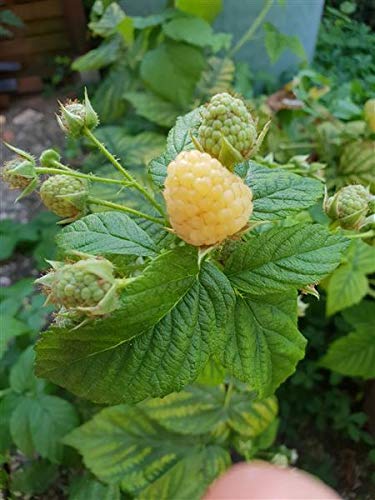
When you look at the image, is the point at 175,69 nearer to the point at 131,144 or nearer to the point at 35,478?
the point at 131,144

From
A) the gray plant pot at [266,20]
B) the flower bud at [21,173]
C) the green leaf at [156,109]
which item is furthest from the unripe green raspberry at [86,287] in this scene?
the gray plant pot at [266,20]

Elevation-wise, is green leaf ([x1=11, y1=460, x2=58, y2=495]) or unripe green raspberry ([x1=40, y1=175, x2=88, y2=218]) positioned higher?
unripe green raspberry ([x1=40, y1=175, x2=88, y2=218])

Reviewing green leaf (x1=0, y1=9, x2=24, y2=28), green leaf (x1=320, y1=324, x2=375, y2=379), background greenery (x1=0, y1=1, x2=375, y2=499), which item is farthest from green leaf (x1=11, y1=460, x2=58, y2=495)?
green leaf (x1=0, y1=9, x2=24, y2=28)

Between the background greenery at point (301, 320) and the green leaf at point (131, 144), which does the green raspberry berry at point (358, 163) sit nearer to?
the background greenery at point (301, 320)

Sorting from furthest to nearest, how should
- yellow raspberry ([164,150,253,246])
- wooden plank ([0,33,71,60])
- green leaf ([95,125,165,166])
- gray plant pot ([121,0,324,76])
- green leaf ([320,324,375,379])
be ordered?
wooden plank ([0,33,71,60])
gray plant pot ([121,0,324,76])
green leaf ([95,125,165,166])
green leaf ([320,324,375,379])
yellow raspberry ([164,150,253,246])

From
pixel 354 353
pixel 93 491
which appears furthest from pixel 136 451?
pixel 354 353

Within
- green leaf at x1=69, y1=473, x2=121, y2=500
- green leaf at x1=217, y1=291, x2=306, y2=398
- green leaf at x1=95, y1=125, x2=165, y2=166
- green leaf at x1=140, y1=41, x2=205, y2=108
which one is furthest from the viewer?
Result: green leaf at x1=140, y1=41, x2=205, y2=108

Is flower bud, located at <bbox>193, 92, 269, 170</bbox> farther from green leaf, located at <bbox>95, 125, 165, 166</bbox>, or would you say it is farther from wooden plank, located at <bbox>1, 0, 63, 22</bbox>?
wooden plank, located at <bbox>1, 0, 63, 22</bbox>
